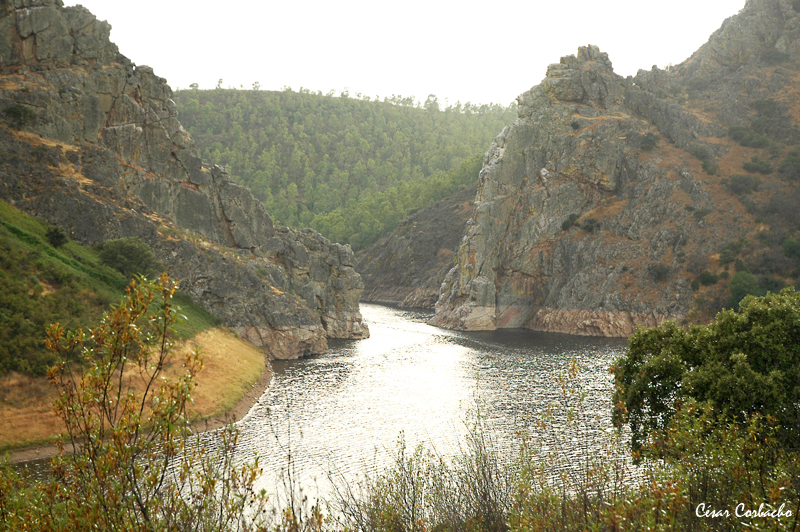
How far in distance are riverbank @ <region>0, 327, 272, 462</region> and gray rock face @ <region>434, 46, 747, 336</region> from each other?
200ft

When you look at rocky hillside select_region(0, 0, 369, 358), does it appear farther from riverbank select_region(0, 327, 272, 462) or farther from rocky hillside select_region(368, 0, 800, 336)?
rocky hillside select_region(368, 0, 800, 336)

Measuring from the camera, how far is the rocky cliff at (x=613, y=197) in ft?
358

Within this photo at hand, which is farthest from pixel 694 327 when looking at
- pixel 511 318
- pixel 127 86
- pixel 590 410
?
pixel 511 318

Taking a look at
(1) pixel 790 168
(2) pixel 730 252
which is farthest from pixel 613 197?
(1) pixel 790 168

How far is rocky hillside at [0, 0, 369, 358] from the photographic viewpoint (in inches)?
2645

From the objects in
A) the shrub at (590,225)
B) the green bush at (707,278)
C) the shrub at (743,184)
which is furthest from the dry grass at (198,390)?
the shrub at (743,184)

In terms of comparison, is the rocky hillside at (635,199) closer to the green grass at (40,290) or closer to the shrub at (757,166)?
the shrub at (757,166)

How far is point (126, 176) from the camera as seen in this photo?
74.3 meters

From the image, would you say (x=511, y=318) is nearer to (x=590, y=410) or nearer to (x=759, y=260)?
(x=759, y=260)

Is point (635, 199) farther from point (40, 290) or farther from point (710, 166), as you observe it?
point (40, 290)

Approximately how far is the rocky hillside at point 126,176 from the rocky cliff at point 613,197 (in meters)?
50.3

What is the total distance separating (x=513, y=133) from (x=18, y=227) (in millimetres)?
100847

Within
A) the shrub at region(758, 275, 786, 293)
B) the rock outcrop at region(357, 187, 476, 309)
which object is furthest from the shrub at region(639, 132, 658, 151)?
the rock outcrop at region(357, 187, 476, 309)

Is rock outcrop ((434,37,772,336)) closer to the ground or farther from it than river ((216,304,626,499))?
farther from it
